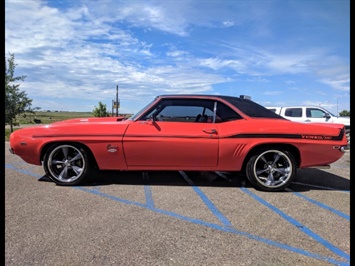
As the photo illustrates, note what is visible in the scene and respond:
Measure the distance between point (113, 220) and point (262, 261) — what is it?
5.44ft

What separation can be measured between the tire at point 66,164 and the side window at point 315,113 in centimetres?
1268

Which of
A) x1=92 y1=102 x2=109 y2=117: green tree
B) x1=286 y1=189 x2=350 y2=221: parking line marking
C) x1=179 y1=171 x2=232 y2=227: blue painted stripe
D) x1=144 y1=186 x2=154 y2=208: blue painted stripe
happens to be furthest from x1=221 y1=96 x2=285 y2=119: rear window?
x1=92 y1=102 x2=109 y2=117: green tree

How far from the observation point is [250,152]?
4.64 m

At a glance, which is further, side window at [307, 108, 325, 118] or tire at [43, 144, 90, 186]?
side window at [307, 108, 325, 118]

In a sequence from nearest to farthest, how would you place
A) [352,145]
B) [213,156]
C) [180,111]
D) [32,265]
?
1. [352,145]
2. [32,265]
3. [213,156]
4. [180,111]

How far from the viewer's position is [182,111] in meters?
4.87

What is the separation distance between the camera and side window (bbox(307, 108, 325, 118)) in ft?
46.7

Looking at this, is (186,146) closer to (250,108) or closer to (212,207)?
(212,207)

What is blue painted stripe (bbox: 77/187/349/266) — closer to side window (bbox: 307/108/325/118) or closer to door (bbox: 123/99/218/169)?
door (bbox: 123/99/218/169)

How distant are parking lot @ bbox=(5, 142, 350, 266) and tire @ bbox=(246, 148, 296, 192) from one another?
147mm

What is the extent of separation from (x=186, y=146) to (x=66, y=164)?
1.98 m

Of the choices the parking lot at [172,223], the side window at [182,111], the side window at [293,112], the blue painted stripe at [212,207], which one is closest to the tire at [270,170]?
the parking lot at [172,223]

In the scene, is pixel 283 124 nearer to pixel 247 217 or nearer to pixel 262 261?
pixel 247 217

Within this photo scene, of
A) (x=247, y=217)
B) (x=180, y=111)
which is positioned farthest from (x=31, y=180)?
(x=247, y=217)
